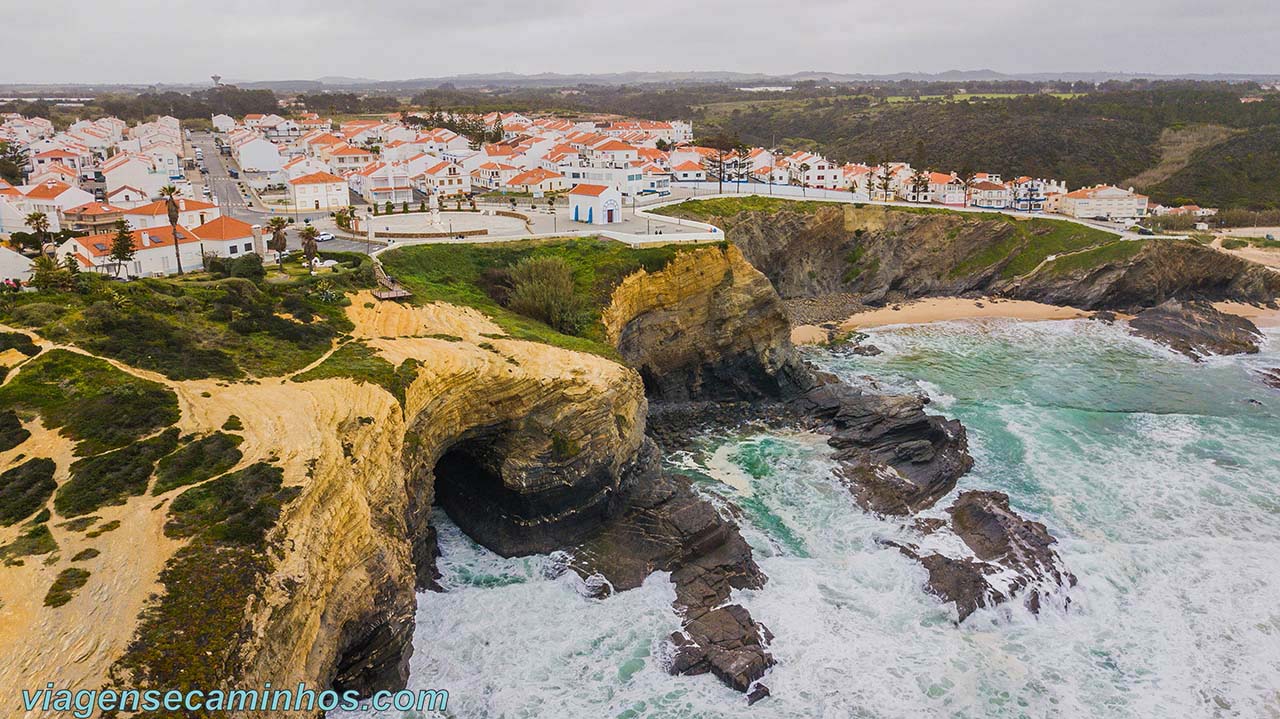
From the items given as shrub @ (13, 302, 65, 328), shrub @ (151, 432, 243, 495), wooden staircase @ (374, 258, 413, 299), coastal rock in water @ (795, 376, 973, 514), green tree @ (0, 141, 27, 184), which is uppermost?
green tree @ (0, 141, 27, 184)

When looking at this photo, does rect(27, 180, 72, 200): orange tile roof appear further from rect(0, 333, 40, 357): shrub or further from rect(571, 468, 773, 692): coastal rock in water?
rect(571, 468, 773, 692): coastal rock in water

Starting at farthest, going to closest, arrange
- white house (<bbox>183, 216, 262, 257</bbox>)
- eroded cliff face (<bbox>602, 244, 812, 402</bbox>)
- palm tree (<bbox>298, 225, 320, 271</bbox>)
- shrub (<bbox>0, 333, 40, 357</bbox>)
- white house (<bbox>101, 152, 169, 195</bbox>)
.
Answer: white house (<bbox>101, 152, 169, 195</bbox>), white house (<bbox>183, 216, 262, 257</bbox>), eroded cliff face (<bbox>602, 244, 812, 402</bbox>), palm tree (<bbox>298, 225, 320, 271</bbox>), shrub (<bbox>0, 333, 40, 357</bbox>)

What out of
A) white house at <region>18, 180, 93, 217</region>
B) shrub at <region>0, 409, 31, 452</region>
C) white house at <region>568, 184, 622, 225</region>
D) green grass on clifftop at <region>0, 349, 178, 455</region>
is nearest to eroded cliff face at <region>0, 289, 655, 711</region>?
shrub at <region>0, 409, 31, 452</region>

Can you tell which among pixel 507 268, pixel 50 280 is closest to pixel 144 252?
pixel 50 280

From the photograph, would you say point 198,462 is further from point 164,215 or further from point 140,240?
point 164,215

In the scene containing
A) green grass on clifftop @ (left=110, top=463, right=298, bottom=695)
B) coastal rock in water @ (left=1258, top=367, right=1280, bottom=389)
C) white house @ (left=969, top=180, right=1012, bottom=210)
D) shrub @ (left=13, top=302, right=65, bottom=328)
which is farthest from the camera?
white house @ (left=969, top=180, right=1012, bottom=210)

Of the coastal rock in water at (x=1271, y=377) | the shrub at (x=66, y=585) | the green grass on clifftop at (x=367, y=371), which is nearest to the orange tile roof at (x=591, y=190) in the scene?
the green grass on clifftop at (x=367, y=371)

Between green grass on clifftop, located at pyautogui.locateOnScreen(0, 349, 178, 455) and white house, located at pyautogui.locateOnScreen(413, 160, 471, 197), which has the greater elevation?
white house, located at pyautogui.locateOnScreen(413, 160, 471, 197)
